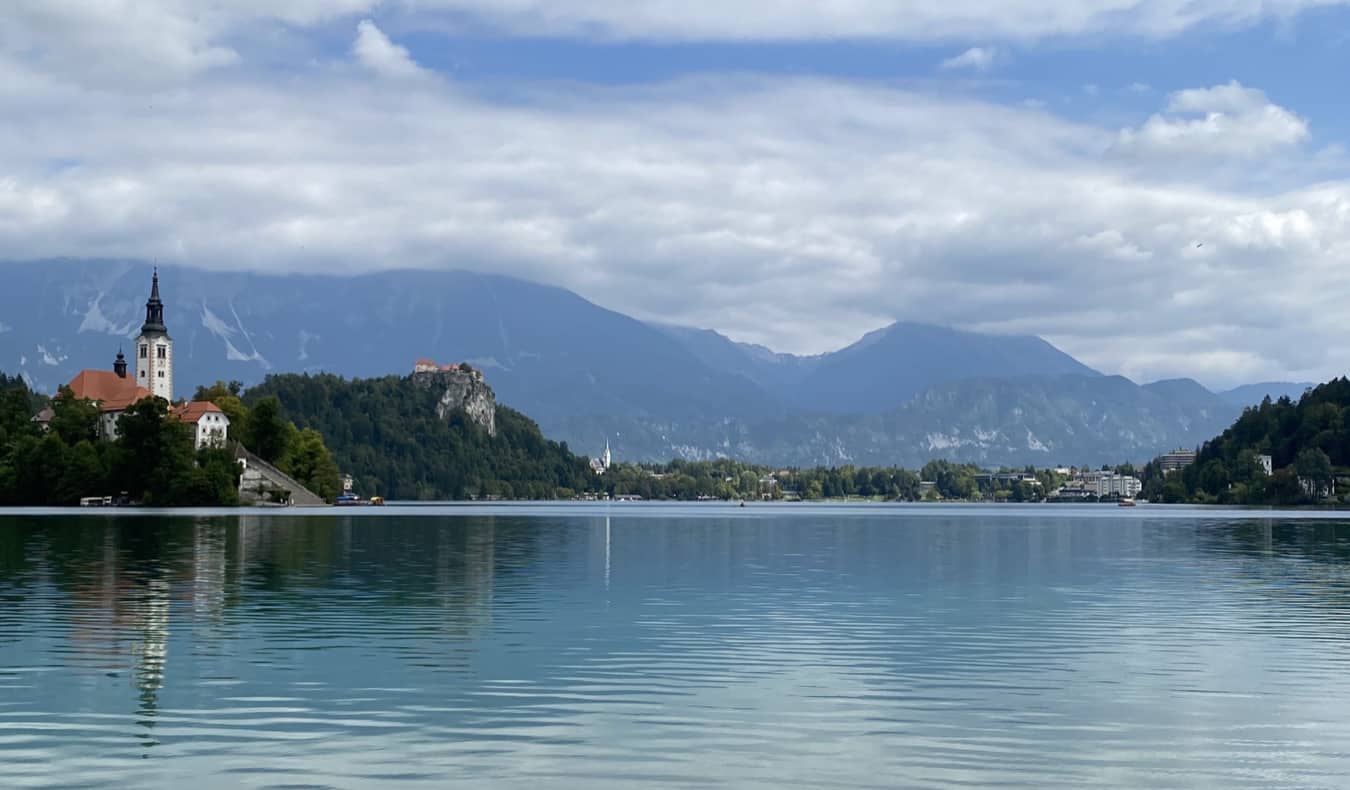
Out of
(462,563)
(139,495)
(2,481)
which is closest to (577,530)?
(462,563)

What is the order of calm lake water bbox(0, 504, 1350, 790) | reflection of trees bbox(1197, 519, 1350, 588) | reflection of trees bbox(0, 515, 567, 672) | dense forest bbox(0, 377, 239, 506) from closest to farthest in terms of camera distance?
calm lake water bbox(0, 504, 1350, 790)
reflection of trees bbox(0, 515, 567, 672)
reflection of trees bbox(1197, 519, 1350, 588)
dense forest bbox(0, 377, 239, 506)

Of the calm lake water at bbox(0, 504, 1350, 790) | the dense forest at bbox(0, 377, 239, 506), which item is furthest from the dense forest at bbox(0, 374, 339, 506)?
the calm lake water at bbox(0, 504, 1350, 790)

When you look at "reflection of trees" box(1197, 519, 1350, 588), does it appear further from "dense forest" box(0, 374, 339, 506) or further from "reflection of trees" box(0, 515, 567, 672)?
"dense forest" box(0, 374, 339, 506)

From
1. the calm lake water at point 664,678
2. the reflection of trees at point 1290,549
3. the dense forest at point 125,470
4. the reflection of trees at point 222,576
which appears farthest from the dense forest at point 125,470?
the calm lake water at point 664,678

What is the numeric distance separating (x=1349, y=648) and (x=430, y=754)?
24636mm

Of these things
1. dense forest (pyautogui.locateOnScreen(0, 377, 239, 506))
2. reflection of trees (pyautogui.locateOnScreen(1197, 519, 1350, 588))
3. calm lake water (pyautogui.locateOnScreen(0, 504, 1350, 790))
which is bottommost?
reflection of trees (pyautogui.locateOnScreen(1197, 519, 1350, 588))

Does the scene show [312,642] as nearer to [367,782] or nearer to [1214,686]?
[367,782]

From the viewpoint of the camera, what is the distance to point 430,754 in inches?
899

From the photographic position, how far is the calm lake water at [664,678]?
72.9 feet

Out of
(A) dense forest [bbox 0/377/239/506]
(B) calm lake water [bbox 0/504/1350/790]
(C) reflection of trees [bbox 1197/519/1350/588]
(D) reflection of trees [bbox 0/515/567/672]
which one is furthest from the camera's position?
(A) dense forest [bbox 0/377/239/506]

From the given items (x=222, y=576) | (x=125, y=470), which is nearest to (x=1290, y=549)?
(x=222, y=576)

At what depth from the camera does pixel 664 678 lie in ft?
103

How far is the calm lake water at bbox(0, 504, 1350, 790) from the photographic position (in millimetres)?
22234

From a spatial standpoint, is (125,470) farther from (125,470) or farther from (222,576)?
(222,576)
